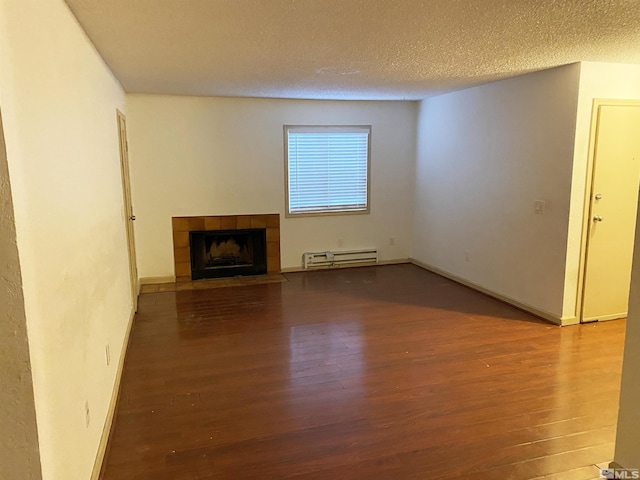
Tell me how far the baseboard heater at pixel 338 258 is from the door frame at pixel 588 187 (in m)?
2.92

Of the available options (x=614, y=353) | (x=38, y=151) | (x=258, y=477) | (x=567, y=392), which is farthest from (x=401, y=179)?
(x=38, y=151)

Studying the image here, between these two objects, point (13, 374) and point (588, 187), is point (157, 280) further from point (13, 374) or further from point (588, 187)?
point (588, 187)

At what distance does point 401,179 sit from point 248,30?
4165mm

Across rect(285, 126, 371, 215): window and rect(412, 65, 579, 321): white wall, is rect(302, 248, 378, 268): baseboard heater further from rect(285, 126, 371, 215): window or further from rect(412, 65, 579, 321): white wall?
rect(412, 65, 579, 321): white wall

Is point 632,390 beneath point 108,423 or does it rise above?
above

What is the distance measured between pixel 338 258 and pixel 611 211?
335cm

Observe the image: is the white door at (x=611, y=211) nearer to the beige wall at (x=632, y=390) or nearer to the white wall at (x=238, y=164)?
the beige wall at (x=632, y=390)

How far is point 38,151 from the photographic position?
1560 millimetres

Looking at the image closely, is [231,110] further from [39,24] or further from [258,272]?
[39,24]

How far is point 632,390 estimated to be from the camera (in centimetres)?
218

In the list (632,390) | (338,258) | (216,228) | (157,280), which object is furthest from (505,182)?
(157,280)

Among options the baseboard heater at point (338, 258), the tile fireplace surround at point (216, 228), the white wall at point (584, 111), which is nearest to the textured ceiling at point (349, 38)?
the white wall at point (584, 111)

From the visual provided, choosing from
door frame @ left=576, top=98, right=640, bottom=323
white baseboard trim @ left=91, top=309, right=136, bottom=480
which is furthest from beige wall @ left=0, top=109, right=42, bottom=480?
door frame @ left=576, top=98, right=640, bottom=323

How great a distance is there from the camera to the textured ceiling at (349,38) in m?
2.37
